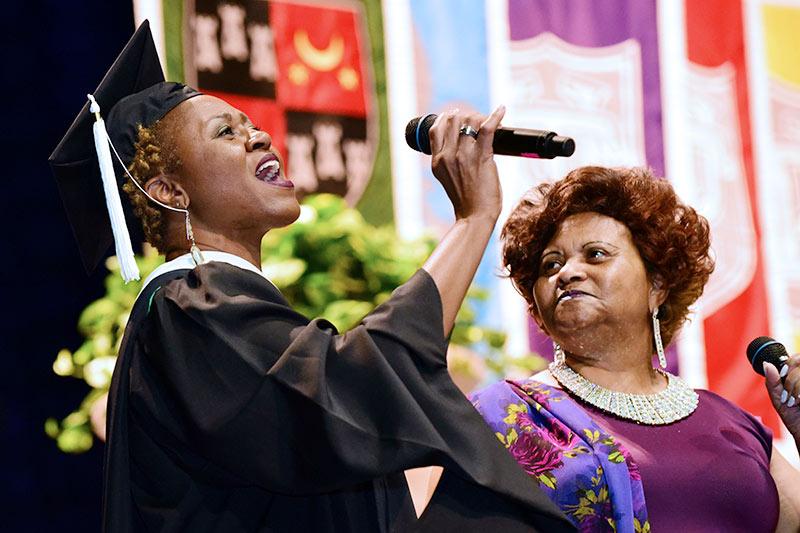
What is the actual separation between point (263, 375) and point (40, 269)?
228 cm

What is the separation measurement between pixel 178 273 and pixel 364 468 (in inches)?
18.9

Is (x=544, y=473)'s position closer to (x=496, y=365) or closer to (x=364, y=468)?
(x=364, y=468)

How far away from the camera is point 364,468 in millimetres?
1686

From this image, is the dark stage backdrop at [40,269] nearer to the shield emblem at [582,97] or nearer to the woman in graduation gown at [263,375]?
the shield emblem at [582,97]

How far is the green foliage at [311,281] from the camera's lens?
126 inches

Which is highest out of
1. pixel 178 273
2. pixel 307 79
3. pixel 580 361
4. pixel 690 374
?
pixel 307 79

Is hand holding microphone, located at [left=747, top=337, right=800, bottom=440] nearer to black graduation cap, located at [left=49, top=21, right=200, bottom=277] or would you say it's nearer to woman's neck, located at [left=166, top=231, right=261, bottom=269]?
woman's neck, located at [left=166, top=231, right=261, bottom=269]

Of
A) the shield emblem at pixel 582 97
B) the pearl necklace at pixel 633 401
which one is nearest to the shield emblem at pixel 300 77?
the shield emblem at pixel 582 97

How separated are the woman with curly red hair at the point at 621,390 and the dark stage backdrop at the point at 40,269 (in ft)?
5.69

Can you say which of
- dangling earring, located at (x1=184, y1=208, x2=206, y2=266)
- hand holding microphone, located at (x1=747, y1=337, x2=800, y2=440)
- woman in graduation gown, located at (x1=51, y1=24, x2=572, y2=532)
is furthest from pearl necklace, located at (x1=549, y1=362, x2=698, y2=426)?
dangling earring, located at (x1=184, y1=208, x2=206, y2=266)

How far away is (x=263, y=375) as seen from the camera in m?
1.73

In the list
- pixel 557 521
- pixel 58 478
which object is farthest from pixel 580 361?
pixel 58 478

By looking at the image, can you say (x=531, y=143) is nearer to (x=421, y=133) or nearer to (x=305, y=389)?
(x=421, y=133)

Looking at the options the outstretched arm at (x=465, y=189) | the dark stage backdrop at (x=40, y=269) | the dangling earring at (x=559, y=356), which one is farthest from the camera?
the dark stage backdrop at (x=40, y=269)
